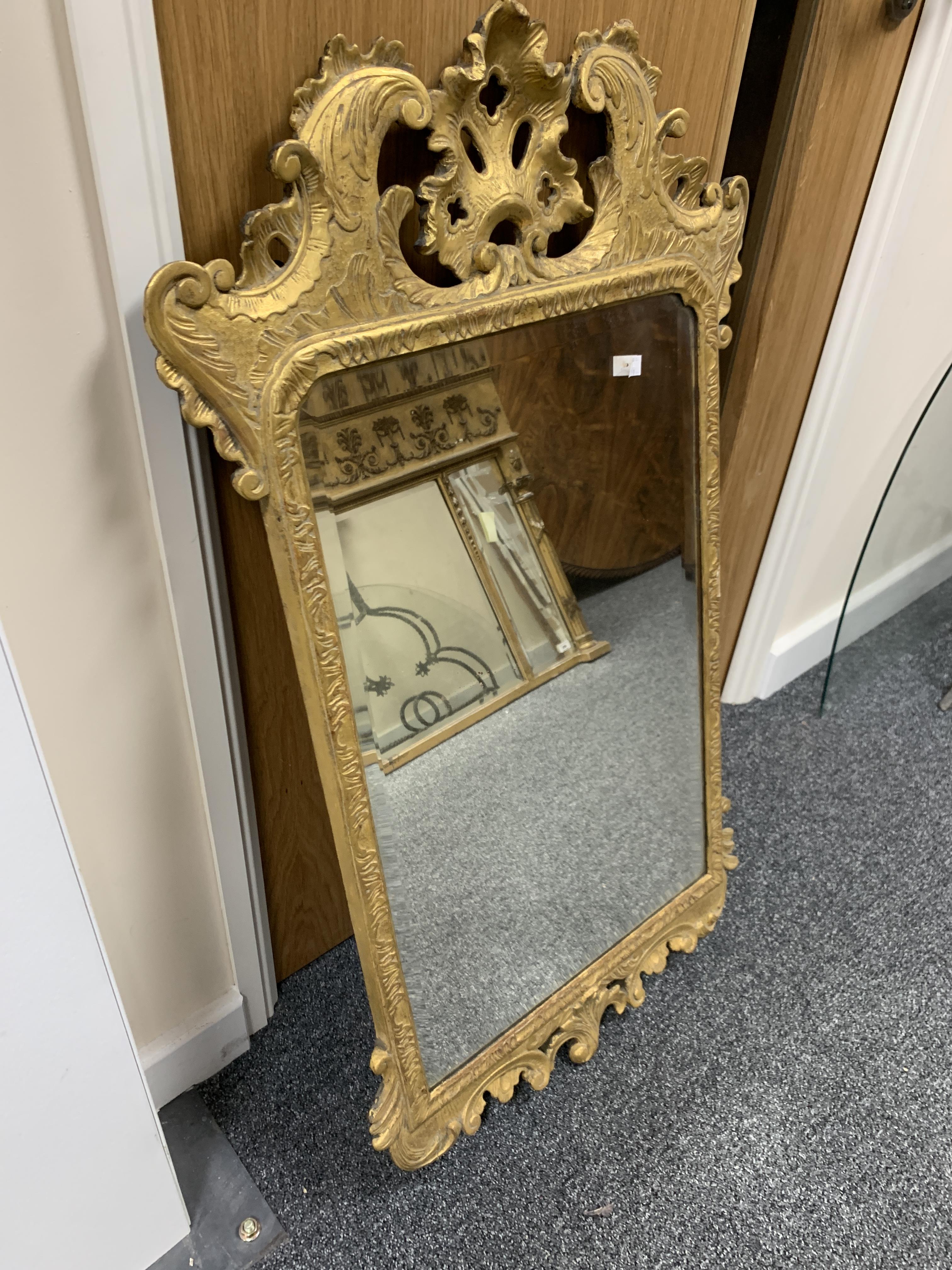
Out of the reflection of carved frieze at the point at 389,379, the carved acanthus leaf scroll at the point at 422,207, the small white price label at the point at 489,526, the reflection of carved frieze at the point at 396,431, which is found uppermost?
the carved acanthus leaf scroll at the point at 422,207

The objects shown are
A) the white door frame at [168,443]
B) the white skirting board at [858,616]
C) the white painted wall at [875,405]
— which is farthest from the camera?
→ the white skirting board at [858,616]

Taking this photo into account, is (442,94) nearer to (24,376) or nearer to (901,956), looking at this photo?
(24,376)

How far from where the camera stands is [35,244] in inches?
24.4

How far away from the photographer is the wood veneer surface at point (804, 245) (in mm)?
1123

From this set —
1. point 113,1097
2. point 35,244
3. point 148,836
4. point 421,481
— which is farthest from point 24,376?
point 113,1097

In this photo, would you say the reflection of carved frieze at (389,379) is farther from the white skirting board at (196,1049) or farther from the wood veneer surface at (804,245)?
the white skirting board at (196,1049)

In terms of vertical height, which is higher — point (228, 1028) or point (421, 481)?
point (421, 481)

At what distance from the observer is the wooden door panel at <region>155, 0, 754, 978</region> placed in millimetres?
655

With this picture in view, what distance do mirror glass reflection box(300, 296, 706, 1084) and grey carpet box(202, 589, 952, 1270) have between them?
0.20 m

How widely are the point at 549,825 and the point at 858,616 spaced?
3.78ft

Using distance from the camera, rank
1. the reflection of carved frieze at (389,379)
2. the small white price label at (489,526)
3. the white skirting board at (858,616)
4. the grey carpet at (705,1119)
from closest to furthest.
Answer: the reflection of carved frieze at (389,379)
the small white price label at (489,526)
the grey carpet at (705,1119)
the white skirting board at (858,616)

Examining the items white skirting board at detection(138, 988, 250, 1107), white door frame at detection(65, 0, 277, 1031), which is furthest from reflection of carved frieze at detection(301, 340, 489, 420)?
white skirting board at detection(138, 988, 250, 1107)

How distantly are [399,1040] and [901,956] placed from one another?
3.10ft

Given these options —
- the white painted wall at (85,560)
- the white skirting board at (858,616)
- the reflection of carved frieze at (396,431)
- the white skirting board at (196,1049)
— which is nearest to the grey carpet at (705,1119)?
the white skirting board at (196,1049)
